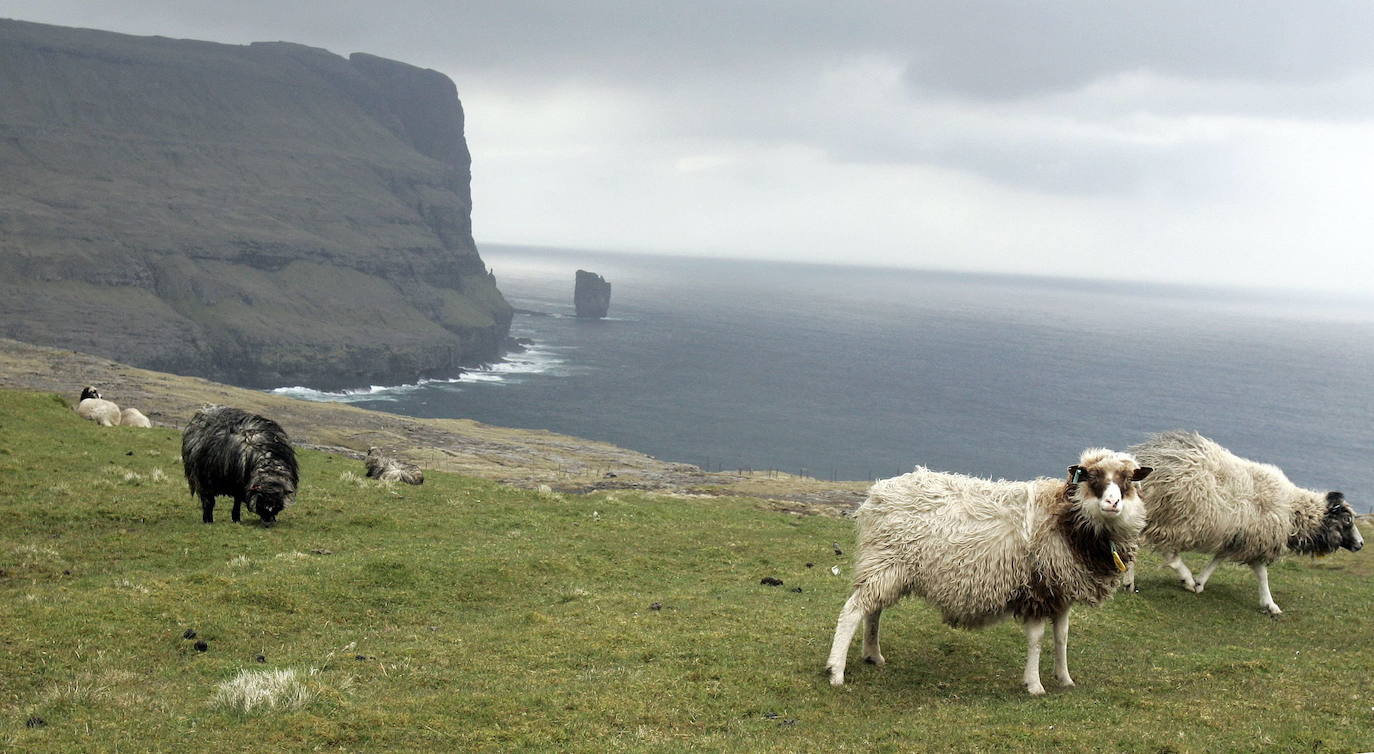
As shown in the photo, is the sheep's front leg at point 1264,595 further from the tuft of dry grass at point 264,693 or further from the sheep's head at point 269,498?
the sheep's head at point 269,498

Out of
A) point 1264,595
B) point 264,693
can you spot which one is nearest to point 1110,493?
point 1264,595

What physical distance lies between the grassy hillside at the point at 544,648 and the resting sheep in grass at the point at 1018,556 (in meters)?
1.14

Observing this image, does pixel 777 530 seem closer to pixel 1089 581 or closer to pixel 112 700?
pixel 1089 581

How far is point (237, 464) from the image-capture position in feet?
73.1

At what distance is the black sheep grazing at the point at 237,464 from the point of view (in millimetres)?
22234

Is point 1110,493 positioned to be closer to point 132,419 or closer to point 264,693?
point 264,693

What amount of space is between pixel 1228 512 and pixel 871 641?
36.1 ft

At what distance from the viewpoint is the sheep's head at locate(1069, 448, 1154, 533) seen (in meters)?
12.5

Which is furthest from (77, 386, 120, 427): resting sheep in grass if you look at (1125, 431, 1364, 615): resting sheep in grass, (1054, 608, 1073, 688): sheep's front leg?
(1125, 431, 1364, 615): resting sheep in grass

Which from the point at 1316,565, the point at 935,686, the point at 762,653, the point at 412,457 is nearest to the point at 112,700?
the point at 762,653

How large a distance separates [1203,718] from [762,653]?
6.41 m

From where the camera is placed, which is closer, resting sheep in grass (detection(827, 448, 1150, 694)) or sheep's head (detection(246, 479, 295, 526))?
resting sheep in grass (detection(827, 448, 1150, 694))

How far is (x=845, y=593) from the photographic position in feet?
67.8

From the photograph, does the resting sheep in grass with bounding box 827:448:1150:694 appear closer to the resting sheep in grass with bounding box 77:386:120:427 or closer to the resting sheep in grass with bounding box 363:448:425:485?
the resting sheep in grass with bounding box 363:448:425:485
